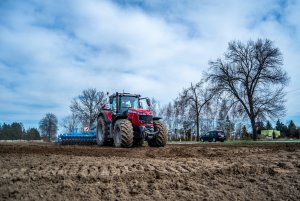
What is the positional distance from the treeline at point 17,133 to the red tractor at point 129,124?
3500 inches

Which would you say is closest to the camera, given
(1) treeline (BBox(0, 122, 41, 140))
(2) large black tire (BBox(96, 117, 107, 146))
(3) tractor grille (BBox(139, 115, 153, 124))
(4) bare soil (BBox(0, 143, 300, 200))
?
(4) bare soil (BBox(0, 143, 300, 200))

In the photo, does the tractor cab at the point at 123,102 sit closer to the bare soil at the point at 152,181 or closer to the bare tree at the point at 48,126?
the bare soil at the point at 152,181

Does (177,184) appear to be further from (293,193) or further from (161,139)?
(161,139)

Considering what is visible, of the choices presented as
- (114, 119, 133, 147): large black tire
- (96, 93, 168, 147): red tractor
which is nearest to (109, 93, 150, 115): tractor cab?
(96, 93, 168, 147): red tractor

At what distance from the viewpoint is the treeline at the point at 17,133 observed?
101562 mm

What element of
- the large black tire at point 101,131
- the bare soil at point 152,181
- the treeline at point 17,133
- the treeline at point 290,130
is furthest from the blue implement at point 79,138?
the treeline at point 17,133

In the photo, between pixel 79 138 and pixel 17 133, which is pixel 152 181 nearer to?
pixel 79 138

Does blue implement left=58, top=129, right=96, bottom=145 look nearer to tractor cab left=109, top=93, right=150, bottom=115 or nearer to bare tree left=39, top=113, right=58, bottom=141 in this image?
tractor cab left=109, top=93, right=150, bottom=115

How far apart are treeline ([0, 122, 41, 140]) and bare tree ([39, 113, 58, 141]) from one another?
955cm

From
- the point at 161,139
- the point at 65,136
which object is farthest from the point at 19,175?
the point at 65,136

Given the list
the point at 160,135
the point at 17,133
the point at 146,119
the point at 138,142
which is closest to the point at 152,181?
the point at 146,119

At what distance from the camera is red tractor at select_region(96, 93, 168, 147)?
14.0 m

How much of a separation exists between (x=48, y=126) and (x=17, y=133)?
1959 cm

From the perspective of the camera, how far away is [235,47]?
1527 inches
